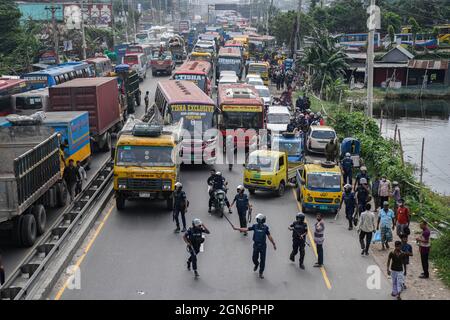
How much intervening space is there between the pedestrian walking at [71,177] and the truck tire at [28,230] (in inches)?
167

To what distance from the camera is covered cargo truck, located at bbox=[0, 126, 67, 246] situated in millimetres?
15844

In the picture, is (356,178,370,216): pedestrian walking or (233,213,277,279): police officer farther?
(356,178,370,216): pedestrian walking

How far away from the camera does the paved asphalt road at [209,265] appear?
576 inches

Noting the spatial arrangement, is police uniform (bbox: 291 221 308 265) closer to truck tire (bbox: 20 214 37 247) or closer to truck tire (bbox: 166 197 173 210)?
truck tire (bbox: 166 197 173 210)

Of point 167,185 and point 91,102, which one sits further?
point 91,102

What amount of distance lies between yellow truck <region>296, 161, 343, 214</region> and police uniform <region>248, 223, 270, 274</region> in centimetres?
607

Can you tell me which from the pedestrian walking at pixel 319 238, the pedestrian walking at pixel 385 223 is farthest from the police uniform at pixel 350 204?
the pedestrian walking at pixel 319 238

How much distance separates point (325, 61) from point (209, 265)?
39.2 metres

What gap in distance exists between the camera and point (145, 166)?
808 inches

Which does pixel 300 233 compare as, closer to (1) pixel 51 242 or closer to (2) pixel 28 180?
(1) pixel 51 242

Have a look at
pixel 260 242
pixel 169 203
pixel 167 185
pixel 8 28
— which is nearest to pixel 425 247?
pixel 260 242

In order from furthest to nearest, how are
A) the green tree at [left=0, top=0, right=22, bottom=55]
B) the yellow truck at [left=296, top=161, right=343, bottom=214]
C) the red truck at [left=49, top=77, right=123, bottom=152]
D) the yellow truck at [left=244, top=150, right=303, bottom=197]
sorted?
the green tree at [left=0, top=0, right=22, bottom=55], the red truck at [left=49, top=77, right=123, bottom=152], the yellow truck at [left=244, top=150, right=303, bottom=197], the yellow truck at [left=296, top=161, right=343, bottom=214]

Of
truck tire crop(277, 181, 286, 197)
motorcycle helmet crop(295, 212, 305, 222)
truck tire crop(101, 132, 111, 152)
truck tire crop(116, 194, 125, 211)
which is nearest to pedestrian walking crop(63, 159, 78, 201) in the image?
truck tire crop(116, 194, 125, 211)

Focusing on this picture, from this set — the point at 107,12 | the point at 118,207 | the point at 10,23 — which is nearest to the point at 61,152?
the point at 118,207
